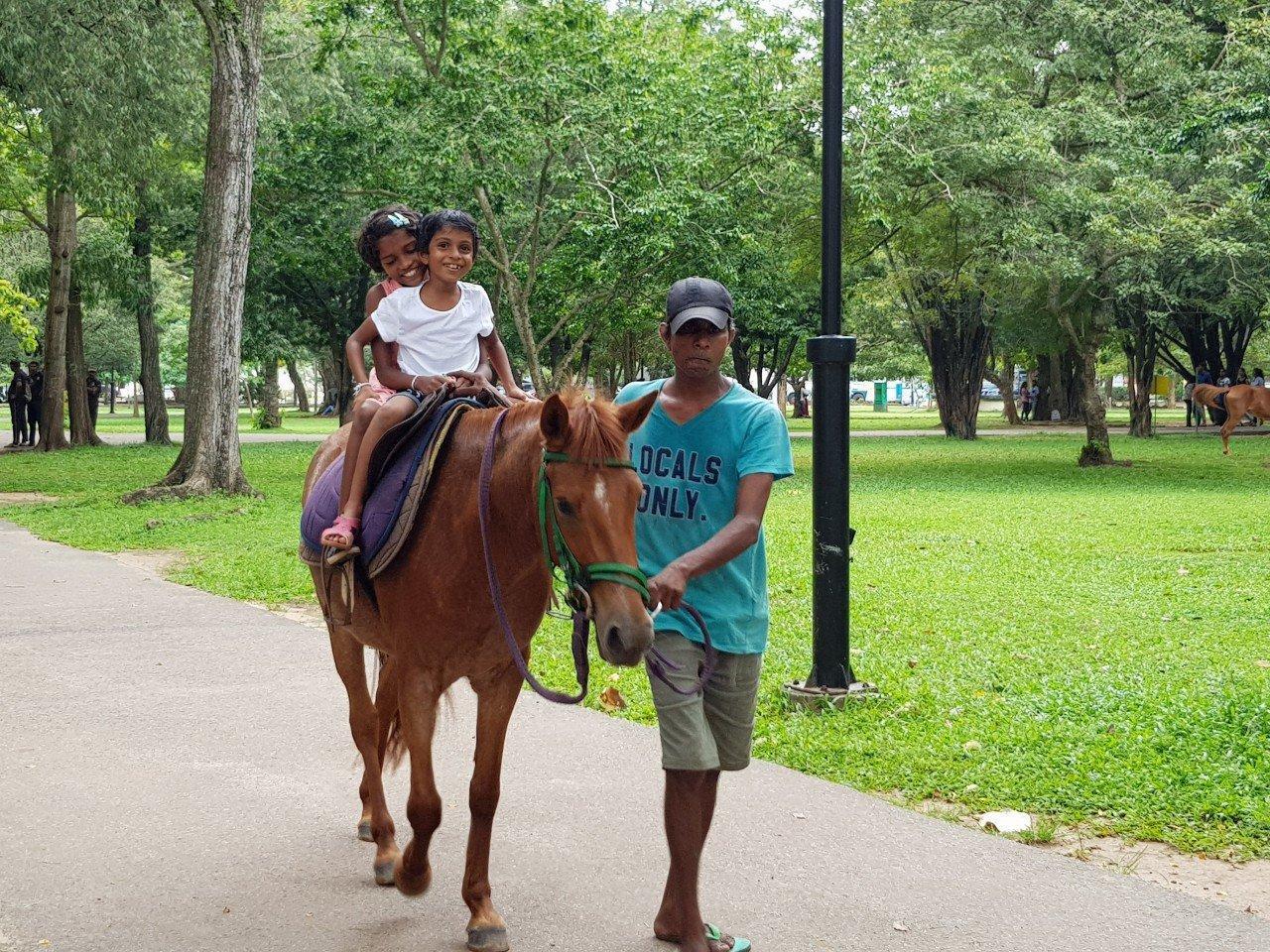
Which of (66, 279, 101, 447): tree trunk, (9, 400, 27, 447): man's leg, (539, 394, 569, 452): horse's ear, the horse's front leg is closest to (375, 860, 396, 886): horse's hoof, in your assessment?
the horse's front leg

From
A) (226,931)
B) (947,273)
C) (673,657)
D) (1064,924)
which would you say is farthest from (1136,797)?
(947,273)

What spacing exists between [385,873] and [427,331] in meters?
1.93

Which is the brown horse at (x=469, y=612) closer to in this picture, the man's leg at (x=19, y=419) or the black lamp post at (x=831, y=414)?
the black lamp post at (x=831, y=414)

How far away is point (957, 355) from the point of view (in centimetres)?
4191

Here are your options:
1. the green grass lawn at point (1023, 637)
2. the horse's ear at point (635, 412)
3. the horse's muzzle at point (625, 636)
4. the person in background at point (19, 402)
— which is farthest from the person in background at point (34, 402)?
the horse's muzzle at point (625, 636)

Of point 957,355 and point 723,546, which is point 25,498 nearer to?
point 723,546

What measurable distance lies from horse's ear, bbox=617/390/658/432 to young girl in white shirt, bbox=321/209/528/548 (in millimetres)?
1156

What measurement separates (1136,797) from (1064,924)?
1.42 metres

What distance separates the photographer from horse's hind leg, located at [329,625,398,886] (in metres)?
4.84

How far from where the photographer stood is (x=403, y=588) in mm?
4332

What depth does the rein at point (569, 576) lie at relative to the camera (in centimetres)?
338

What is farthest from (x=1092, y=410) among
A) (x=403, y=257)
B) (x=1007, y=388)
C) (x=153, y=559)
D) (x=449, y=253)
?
(x=1007, y=388)

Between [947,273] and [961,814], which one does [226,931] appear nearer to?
[961,814]

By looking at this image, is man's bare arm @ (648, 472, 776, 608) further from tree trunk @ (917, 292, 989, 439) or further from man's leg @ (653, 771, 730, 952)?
tree trunk @ (917, 292, 989, 439)
